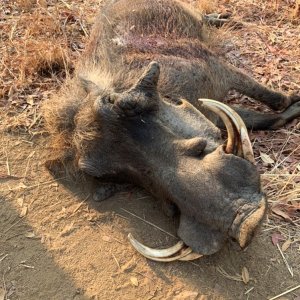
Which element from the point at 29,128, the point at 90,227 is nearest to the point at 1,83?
the point at 29,128

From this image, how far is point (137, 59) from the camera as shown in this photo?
4270mm

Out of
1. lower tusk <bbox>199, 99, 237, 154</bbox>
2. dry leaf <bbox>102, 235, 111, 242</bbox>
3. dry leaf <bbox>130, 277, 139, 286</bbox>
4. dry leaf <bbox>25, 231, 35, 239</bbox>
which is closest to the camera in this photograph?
lower tusk <bbox>199, 99, 237, 154</bbox>

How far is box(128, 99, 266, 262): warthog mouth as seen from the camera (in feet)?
8.87

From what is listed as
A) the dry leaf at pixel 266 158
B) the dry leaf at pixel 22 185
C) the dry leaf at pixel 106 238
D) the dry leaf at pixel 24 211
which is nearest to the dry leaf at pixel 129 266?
the dry leaf at pixel 106 238

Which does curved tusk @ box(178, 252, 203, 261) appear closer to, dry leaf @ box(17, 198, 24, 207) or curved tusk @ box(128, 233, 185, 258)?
curved tusk @ box(128, 233, 185, 258)

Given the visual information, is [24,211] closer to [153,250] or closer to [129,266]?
[129,266]

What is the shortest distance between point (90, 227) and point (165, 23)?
7.12 feet

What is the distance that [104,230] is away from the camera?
3660mm

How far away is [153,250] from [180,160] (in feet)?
2.15

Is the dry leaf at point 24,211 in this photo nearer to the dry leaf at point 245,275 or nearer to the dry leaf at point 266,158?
the dry leaf at point 245,275

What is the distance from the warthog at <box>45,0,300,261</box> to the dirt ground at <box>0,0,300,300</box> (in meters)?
0.16

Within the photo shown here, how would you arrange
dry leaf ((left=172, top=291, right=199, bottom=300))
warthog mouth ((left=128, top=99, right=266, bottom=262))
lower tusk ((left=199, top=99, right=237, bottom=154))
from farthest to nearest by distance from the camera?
dry leaf ((left=172, top=291, right=199, bottom=300)) < lower tusk ((left=199, top=99, right=237, bottom=154)) < warthog mouth ((left=128, top=99, right=266, bottom=262))

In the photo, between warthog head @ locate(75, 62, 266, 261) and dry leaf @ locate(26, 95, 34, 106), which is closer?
warthog head @ locate(75, 62, 266, 261)

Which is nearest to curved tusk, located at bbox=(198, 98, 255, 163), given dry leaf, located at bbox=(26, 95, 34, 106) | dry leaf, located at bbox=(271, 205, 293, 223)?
dry leaf, located at bbox=(271, 205, 293, 223)
